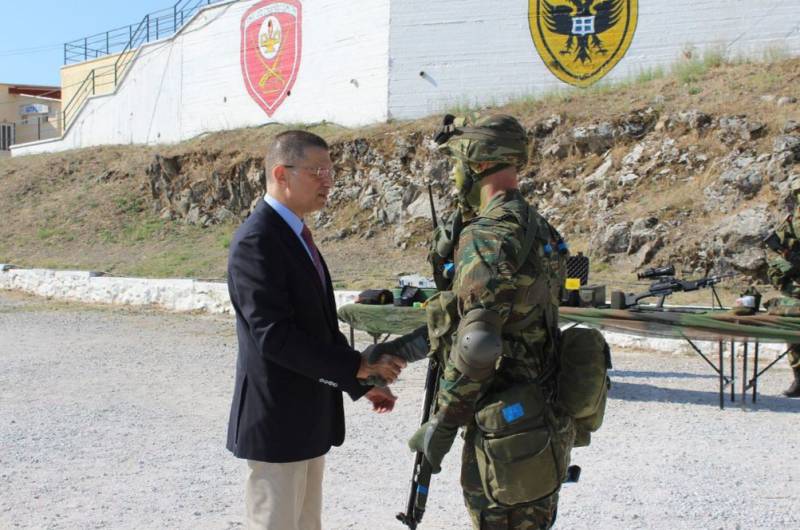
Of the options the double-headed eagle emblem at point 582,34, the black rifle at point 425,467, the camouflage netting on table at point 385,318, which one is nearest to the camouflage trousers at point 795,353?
the camouflage netting on table at point 385,318

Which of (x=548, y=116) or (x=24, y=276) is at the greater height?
(x=548, y=116)

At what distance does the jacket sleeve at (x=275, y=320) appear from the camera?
9.10ft

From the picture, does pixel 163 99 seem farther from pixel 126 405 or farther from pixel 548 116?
pixel 126 405

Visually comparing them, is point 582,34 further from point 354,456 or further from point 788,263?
point 354,456

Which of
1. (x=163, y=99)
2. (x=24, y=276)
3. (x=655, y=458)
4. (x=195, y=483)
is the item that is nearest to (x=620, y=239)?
(x=655, y=458)

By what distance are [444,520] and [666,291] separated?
3781mm

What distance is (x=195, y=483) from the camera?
5145mm

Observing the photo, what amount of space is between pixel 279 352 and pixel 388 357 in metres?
0.42

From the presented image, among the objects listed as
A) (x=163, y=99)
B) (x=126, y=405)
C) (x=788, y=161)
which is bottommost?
(x=126, y=405)

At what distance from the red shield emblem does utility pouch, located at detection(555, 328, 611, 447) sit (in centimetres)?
2292

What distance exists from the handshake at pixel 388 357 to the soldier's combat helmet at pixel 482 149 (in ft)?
1.87

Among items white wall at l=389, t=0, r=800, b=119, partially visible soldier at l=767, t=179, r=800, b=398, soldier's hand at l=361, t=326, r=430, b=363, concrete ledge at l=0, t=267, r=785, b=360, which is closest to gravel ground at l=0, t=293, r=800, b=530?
partially visible soldier at l=767, t=179, r=800, b=398

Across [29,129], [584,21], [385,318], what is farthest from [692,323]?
[29,129]

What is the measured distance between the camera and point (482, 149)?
2.95 m
